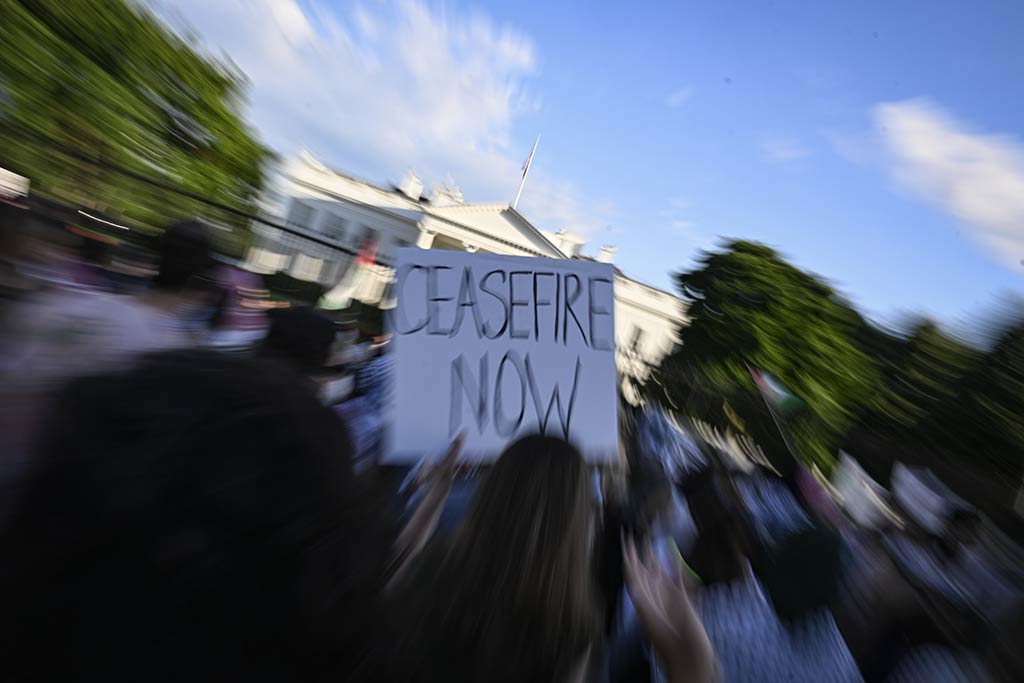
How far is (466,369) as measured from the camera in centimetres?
209

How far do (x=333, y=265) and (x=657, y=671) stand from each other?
22.9 ft

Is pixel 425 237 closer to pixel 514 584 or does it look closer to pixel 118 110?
pixel 118 110

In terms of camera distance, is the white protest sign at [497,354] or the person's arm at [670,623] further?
the white protest sign at [497,354]

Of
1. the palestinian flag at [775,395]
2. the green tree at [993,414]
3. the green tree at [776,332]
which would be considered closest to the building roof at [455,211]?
the green tree at [776,332]

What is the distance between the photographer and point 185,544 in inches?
23.4

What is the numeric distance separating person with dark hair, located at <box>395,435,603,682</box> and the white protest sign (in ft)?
1.98

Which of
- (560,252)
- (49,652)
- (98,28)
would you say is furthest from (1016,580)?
(560,252)

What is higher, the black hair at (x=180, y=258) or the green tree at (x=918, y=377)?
the green tree at (x=918, y=377)

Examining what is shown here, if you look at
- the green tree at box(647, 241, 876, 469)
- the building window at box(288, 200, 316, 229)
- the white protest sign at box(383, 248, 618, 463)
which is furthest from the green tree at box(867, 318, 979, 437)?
the building window at box(288, 200, 316, 229)

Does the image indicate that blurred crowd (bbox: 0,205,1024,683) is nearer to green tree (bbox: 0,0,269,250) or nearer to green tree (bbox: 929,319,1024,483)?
green tree (bbox: 0,0,269,250)

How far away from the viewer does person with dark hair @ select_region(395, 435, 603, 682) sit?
97cm

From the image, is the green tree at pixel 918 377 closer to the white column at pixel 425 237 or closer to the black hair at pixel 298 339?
the black hair at pixel 298 339

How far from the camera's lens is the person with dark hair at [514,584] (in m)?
0.97

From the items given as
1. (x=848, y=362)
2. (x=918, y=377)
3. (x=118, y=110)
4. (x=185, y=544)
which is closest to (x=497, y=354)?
(x=185, y=544)
